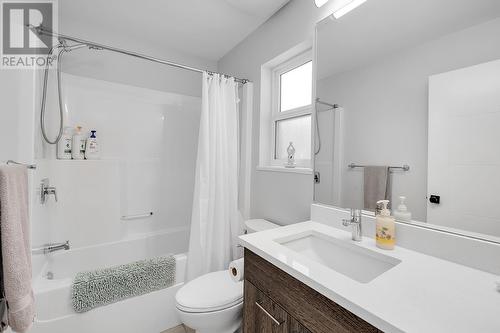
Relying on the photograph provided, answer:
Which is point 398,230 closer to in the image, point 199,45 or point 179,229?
point 179,229

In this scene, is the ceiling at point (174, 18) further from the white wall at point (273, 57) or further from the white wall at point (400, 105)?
the white wall at point (400, 105)

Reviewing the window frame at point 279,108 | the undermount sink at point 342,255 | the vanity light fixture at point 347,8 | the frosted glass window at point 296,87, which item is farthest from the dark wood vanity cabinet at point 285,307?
the vanity light fixture at point 347,8

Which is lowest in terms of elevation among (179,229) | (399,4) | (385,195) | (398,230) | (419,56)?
(179,229)

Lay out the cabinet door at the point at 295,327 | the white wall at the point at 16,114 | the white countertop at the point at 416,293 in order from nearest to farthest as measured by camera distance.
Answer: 1. the white countertop at the point at 416,293
2. the cabinet door at the point at 295,327
3. the white wall at the point at 16,114

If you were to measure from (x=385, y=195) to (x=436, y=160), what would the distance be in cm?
26

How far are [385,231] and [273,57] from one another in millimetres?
1492

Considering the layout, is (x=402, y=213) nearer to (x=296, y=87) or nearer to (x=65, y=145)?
(x=296, y=87)

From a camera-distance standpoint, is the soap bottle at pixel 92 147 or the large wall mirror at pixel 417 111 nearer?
the large wall mirror at pixel 417 111

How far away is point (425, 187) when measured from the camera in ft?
3.06

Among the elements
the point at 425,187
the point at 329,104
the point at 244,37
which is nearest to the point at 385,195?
the point at 425,187

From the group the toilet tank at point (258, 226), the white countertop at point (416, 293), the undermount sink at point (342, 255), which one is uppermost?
the white countertop at point (416, 293)

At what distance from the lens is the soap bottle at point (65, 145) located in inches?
70.9

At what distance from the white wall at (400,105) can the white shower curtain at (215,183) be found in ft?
3.01

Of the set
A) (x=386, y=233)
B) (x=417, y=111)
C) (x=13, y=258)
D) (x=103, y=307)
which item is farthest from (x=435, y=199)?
Result: (x=103, y=307)
